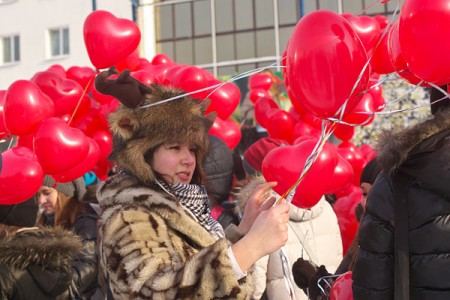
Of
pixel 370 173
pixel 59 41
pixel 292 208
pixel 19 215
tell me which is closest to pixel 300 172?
pixel 292 208

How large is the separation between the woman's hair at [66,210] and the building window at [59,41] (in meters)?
18.0

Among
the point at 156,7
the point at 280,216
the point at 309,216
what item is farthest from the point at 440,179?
the point at 156,7

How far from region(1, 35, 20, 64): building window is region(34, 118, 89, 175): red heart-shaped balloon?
62.5ft

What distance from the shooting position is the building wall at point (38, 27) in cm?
2111

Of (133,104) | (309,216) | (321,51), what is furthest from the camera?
(309,216)

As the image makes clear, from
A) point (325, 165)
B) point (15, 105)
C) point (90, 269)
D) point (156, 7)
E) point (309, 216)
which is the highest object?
point (156, 7)

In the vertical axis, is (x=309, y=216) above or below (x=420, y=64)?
below

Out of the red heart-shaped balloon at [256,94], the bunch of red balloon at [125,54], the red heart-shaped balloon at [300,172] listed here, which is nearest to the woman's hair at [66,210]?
the bunch of red balloon at [125,54]

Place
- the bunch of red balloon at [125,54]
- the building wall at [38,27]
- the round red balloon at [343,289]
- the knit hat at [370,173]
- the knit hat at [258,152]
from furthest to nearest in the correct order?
the building wall at [38,27] → the bunch of red balloon at [125,54] → the knit hat at [258,152] → the knit hat at [370,173] → the round red balloon at [343,289]

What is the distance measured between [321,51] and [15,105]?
285cm

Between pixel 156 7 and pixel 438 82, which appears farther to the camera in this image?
pixel 156 7

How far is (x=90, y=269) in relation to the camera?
3.61 meters

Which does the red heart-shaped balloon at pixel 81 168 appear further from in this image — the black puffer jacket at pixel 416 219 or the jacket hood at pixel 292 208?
the black puffer jacket at pixel 416 219

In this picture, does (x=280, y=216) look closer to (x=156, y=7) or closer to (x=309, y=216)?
(x=309, y=216)
